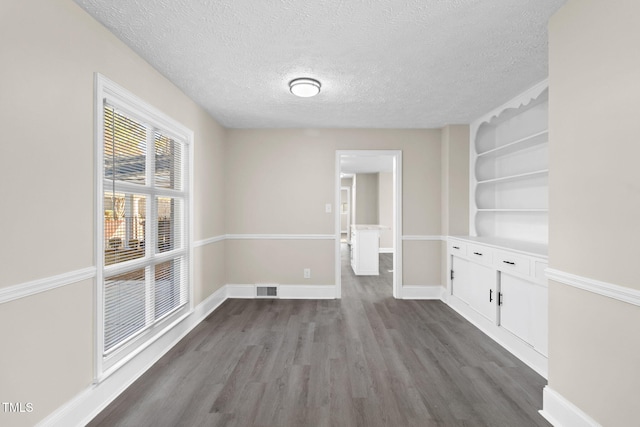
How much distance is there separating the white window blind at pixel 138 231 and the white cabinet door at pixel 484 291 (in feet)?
10.4

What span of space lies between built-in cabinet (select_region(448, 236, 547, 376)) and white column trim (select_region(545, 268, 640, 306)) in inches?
22.4

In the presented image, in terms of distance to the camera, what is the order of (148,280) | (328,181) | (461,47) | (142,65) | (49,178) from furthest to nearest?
(328,181)
(148,280)
(142,65)
(461,47)
(49,178)

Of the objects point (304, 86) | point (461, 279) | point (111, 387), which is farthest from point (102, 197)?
point (461, 279)

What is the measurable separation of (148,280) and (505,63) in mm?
3478

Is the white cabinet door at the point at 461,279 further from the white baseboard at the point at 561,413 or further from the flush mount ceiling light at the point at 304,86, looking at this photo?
the flush mount ceiling light at the point at 304,86

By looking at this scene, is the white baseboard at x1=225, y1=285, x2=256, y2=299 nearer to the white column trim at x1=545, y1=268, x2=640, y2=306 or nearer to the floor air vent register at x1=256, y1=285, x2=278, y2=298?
the floor air vent register at x1=256, y1=285, x2=278, y2=298

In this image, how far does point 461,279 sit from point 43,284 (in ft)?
13.0

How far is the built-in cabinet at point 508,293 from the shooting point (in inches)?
97.2

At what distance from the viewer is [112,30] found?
6.68 ft

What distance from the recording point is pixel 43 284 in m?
1.59

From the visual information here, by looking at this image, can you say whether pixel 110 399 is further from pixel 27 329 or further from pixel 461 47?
pixel 461 47

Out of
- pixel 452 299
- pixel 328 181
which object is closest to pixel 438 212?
pixel 452 299

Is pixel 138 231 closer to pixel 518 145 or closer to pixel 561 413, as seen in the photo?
pixel 561 413

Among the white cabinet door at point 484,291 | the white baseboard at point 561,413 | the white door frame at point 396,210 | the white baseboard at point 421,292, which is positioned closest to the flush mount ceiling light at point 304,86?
the white door frame at point 396,210
